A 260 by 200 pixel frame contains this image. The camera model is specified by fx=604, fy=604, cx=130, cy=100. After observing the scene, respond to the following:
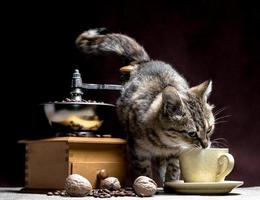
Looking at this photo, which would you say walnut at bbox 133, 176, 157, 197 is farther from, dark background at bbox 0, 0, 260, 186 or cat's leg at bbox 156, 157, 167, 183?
dark background at bbox 0, 0, 260, 186

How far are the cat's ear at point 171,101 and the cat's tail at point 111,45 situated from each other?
1.57 feet

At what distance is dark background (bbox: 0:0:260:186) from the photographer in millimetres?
2164

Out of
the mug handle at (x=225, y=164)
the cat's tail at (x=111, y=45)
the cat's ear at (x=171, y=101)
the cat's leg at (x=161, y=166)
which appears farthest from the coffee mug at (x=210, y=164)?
the cat's tail at (x=111, y=45)

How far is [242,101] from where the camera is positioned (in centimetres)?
230

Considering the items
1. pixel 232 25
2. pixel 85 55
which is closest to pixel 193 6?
pixel 232 25

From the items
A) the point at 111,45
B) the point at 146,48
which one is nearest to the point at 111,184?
the point at 111,45

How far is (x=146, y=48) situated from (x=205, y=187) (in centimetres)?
90

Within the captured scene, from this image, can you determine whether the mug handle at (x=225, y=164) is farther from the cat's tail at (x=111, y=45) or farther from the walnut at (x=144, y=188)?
the cat's tail at (x=111, y=45)

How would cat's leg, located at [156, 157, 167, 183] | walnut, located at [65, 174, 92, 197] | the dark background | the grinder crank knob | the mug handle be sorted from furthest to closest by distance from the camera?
the dark background → cat's leg, located at [156, 157, 167, 183] → the grinder crank knob → the mug handle → walnut, located at [65, 174, 92, 197]

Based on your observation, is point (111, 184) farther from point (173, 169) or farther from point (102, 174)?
point (173, 169)

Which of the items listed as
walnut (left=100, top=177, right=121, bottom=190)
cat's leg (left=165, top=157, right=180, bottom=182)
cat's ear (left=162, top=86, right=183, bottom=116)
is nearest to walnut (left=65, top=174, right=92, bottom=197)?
walnut (left=100, top=177, right=121, bottom=190)

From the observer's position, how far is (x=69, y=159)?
1.62 metres

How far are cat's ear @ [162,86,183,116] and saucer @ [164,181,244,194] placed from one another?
22cm

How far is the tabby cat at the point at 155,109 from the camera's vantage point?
Answer: 166cm
